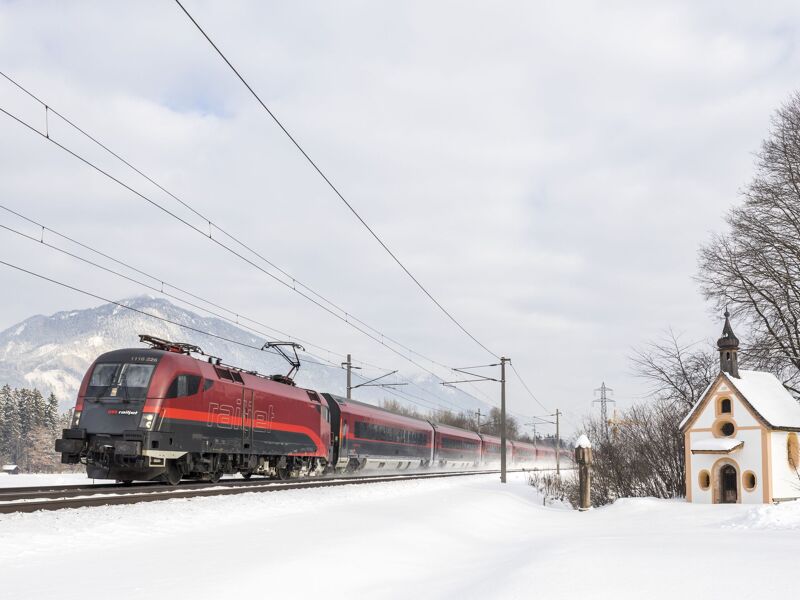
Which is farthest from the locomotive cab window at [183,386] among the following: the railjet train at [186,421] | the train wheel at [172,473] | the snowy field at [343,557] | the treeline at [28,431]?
the treeline at [28,431]

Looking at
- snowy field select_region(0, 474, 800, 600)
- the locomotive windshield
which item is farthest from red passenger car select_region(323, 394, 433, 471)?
snowy field select_region(0, 474, 800, 600)

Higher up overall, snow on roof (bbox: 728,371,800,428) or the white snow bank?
snow on roof (bbox: 728,371,800,428)

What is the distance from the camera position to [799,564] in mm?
10523

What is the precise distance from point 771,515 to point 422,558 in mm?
11187

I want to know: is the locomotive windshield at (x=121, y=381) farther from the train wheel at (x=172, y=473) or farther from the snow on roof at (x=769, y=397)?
the snow on roof at (x=769, y=397)

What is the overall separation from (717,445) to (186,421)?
64.4 feet

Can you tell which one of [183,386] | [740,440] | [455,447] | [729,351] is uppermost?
[729,351]

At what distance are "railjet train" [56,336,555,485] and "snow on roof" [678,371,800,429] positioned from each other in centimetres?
1560

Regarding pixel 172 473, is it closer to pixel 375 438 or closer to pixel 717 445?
pixel 717 445

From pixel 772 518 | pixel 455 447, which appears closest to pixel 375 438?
pixel 455 447

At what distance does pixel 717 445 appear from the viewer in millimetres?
29750

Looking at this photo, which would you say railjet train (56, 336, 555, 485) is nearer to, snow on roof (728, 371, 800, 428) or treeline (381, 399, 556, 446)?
snow on roof (728, 371, 800, 428)

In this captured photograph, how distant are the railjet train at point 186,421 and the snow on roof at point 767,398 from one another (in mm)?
15603

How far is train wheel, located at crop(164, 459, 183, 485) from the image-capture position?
74.4ft
